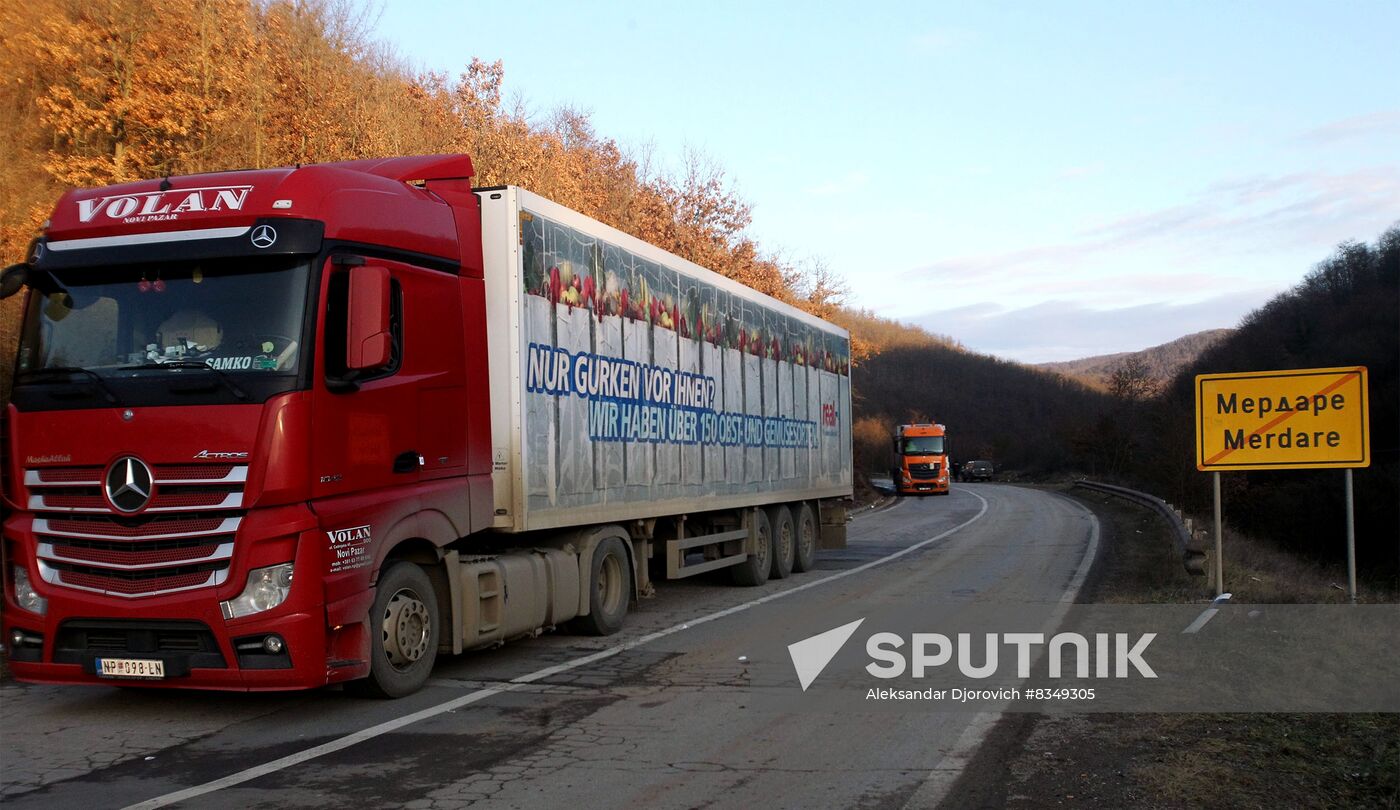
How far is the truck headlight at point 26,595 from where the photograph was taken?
734 cm

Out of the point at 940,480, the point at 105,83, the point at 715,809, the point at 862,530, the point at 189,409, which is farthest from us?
the point at 940,480

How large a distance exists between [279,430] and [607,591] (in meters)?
4.99

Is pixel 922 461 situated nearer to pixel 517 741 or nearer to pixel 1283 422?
pixel 1283 422

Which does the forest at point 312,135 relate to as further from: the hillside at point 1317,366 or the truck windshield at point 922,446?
the truck windshield at point 922,446

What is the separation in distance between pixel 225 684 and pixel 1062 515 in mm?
→ 29107

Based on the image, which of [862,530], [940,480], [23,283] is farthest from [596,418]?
[940,480]

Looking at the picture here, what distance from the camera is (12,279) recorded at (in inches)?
298

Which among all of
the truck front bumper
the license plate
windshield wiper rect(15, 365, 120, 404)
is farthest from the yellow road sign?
windshield wiper rect(15, 365, 120, 404)

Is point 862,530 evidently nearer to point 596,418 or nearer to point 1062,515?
point 1062,515

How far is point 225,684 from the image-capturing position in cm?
705

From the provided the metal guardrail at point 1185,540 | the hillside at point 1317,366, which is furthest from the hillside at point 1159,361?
the metal guardrail at point 1185,540

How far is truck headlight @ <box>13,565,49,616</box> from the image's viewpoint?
7.34 m

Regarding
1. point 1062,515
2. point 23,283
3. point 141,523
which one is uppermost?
point 23,283

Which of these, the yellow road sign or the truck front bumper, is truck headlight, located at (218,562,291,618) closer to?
the truck front bumper
